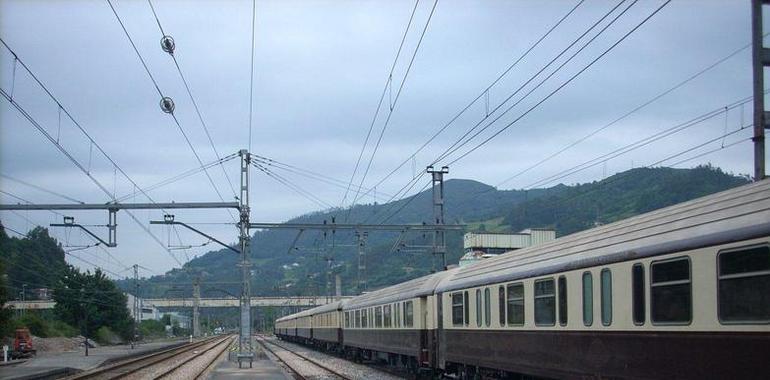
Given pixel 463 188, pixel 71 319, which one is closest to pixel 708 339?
pixel 71 319

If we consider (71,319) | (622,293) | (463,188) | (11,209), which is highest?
(463,188)

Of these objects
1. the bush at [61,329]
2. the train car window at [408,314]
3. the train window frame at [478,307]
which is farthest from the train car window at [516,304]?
the bush at [61,329]

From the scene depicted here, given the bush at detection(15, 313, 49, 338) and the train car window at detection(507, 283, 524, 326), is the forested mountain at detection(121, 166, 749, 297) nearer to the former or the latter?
the bush at detection(15, 313, 49, 338)

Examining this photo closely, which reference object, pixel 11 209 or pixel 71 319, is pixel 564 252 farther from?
pixel 71 319

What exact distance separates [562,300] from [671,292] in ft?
13.1

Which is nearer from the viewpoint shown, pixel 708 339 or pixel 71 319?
pixel 708 339

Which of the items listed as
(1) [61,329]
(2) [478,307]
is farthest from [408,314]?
(1) [61,329]

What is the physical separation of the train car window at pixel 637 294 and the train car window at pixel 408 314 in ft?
53.6

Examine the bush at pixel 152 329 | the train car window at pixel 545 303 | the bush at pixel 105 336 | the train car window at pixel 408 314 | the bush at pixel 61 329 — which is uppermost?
the train car window at pixel 545 303

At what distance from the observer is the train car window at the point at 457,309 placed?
21688 millimetres

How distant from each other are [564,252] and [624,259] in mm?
3041

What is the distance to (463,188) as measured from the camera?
604 feet

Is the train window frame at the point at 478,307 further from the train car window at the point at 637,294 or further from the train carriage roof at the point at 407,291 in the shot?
the train car window at the point at 637,294

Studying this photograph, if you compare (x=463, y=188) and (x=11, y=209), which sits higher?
(x=463, y=188)
